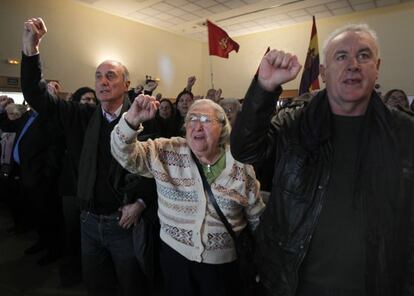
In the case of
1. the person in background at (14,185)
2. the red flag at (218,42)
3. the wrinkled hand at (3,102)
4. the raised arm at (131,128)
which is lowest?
the person in background at (14,185)

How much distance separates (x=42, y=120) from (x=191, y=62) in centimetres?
792

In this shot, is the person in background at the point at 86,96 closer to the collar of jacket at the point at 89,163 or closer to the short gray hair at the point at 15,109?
the collar of jacket at the point at 89,163

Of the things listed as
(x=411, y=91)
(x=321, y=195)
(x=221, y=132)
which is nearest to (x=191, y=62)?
(x=411, y=91)

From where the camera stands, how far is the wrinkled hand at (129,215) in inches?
64.4

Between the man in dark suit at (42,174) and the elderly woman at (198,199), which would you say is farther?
the man in dark suit at (42,174)

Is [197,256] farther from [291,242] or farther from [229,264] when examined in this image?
[291,242]

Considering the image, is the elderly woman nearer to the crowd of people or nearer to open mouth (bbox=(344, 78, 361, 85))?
the crowd of people

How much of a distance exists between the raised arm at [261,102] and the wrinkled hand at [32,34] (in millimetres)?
1273

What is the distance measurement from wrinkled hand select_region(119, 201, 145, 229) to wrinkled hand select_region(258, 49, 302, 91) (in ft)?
3.65

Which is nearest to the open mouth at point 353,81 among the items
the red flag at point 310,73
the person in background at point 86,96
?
the person in background at point 86,96

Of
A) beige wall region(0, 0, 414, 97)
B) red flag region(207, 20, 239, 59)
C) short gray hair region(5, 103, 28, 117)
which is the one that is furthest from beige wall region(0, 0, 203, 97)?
red flag region(207, 20, 239, 59)

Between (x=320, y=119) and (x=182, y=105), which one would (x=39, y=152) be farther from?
(x=320, y=119)

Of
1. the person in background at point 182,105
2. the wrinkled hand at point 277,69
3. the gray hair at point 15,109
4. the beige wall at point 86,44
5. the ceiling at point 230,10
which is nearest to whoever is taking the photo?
the wrinkled hand at point 277,69

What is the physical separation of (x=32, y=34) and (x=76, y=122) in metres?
0.54
